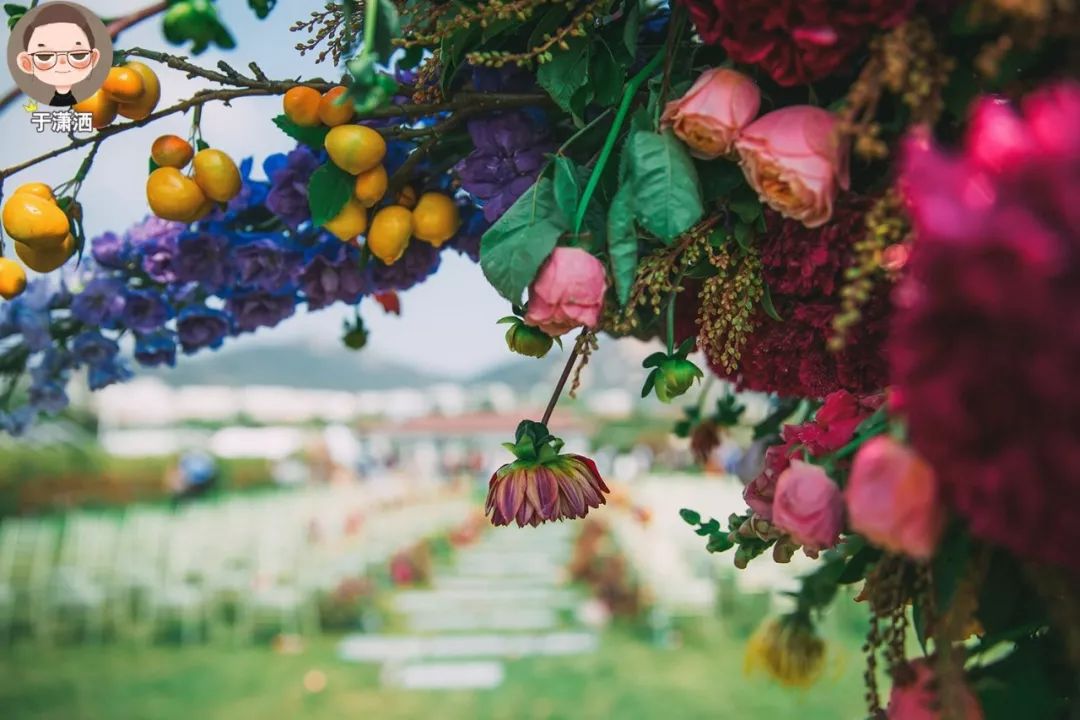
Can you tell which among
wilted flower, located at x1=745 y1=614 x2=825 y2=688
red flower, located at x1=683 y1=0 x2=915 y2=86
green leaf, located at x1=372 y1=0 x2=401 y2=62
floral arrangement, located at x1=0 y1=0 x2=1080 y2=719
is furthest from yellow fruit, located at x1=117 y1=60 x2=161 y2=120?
wilted flower, located at x1=745 y1=614 x2=825 y2=688

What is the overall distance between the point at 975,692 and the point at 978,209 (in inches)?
9.8

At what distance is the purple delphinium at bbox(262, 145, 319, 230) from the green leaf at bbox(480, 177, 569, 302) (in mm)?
200

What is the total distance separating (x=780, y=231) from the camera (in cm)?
46

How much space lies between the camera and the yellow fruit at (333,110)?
50cm

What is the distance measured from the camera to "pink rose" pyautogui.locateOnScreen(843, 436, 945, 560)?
0.30 m

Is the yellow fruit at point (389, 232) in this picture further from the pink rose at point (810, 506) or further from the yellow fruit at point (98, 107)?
the pink rose at point (810, 506)

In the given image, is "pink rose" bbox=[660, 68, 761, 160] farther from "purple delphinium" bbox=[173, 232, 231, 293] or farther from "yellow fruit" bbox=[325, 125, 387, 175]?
"purple delphinium" bbox=[173, 232, 231, 293]

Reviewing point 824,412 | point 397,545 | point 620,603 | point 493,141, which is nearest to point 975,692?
point 824,412

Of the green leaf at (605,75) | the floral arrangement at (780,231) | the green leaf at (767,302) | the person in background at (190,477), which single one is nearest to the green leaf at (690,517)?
the floral arrangement at (780,231)

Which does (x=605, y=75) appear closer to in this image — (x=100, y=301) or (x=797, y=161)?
(x=797, y=161)

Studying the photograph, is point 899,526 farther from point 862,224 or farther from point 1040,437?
point 862,224

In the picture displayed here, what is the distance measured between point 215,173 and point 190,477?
6269 millimetres

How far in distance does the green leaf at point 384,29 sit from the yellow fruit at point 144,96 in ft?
0.67

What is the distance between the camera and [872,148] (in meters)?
0.32
